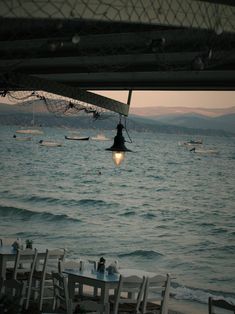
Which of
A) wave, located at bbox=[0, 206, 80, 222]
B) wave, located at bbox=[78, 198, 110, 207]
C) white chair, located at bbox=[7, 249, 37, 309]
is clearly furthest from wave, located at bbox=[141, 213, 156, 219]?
white chair, located at bbox=[7, 249, 37, 309]

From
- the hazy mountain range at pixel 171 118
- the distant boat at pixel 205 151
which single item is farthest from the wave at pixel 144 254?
the distant boat at pixel 205 151

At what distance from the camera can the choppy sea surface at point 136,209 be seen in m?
24.4

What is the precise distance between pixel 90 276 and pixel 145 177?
153 ft

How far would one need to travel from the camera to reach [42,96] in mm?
7484

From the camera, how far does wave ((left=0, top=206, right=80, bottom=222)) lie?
1249 inches

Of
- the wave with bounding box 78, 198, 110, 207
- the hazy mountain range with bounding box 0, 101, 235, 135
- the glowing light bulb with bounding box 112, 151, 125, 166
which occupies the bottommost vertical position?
the wave with bounding box 78, 198, 110, 207

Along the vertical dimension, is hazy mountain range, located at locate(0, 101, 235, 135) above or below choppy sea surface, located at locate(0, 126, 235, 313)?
above

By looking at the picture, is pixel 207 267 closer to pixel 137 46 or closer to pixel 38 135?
pixel 137 46

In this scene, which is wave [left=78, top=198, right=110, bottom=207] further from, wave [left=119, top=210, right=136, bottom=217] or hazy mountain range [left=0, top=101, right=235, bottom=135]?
hazy mountain range [left=0, top=101, right=235, bottom=135]

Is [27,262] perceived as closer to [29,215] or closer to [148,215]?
[29,215]

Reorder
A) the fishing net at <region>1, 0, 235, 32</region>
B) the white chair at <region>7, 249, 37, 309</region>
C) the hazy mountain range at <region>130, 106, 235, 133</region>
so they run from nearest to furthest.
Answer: the fishing net at <region>1, 0, 235, 32</region> → the white chair at <region>7, 249, 37, 309</region> → the hazy mountain range at <region>130, 106, 235, 133</region>

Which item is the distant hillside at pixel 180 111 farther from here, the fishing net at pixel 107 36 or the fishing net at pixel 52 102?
the fishing net at pixel 107 36

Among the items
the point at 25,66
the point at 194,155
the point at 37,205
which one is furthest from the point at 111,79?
the point at 194,155

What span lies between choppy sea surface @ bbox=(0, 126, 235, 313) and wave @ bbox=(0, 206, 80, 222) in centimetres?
5
